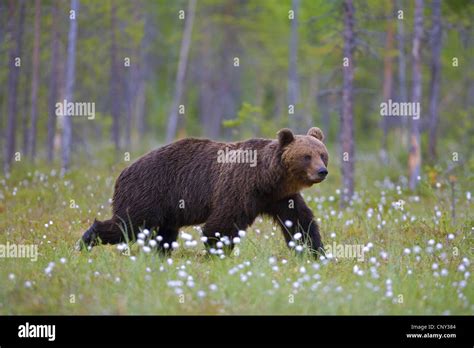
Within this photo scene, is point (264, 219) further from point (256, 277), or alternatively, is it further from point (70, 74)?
point (70, 74)

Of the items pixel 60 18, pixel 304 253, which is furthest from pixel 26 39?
pixel 304 253

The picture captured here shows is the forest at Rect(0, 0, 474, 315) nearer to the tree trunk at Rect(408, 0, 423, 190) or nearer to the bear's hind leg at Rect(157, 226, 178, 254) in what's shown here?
the tree trunk at Rect(408, 0, 423, 190)

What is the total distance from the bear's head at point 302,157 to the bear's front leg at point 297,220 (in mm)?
311

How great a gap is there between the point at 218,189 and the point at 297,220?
104cm

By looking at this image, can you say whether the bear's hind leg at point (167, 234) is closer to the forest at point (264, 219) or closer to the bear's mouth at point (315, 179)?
the forest at point (264, 219)

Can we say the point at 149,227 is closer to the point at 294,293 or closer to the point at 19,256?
the point at 19,256

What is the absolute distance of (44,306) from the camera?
595 cm

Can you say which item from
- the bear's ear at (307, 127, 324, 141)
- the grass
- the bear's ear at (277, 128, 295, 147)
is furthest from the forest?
the bear's ear at (307, 127, 324, 141)

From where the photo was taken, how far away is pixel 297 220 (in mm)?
7680

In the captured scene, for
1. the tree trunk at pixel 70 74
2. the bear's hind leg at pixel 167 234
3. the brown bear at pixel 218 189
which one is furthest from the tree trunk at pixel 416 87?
the tree trunk at pixel 70 74

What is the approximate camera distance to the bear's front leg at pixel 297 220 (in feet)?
25.1

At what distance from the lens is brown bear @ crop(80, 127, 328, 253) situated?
7.52 m

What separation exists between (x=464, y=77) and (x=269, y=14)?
9.33 metres

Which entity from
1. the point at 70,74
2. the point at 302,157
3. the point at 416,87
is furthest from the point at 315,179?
the point at 70,74
